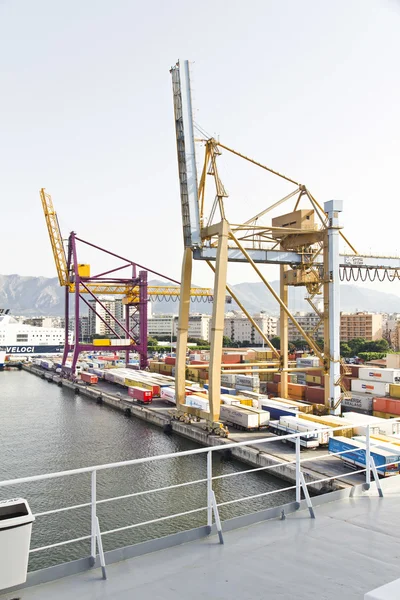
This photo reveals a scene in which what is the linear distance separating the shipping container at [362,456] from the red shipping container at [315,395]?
10870 mm

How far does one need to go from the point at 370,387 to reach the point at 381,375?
0.95 m

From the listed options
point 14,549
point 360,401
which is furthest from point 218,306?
point 14,549

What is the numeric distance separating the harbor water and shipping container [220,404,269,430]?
200cm

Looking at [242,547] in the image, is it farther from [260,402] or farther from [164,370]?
[164,370]

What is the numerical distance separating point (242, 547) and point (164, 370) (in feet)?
134

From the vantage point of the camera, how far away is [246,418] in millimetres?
19125

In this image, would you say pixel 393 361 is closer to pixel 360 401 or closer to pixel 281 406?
pixel 360 401

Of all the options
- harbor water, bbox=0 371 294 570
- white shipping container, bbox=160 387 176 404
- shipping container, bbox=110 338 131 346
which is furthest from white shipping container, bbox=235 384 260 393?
shipping container, bbox=110 338 131 346

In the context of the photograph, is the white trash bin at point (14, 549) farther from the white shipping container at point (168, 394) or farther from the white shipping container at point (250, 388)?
the white shipping container at point (250, 388)

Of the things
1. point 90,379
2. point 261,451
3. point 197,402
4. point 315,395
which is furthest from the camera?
point 90,379

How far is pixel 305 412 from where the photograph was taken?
21.3 metres

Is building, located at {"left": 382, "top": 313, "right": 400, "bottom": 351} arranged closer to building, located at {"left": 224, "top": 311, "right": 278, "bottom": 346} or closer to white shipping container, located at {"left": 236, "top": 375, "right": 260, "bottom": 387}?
building, located at {"left": 224, "top": 311, "right": 278, "bottom": 346}

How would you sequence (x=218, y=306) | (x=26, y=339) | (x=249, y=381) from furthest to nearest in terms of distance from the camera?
(x=26, y=339)
(x=249, y=381)
(x=218, y=306)

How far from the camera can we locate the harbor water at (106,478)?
10.7 m
